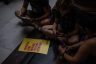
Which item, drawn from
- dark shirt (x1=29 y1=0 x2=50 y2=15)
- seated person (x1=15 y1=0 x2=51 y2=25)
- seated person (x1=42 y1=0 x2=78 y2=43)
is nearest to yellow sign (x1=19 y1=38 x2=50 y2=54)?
seated person (x1=42 y1=0 x2=78 y2=43)

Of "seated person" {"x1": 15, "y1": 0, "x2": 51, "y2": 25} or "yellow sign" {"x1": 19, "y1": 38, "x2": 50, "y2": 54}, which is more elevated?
"seated person" {"x1": 15, "y1": 0, "x2": 51, "y2": 25}

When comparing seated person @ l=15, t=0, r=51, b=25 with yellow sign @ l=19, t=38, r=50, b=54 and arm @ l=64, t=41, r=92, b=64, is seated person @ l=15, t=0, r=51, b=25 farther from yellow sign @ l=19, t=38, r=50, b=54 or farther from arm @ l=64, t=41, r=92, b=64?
arm @ l=64, t=41, r=92, b=64

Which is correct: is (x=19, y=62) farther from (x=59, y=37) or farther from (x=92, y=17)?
(x=92, y=17)

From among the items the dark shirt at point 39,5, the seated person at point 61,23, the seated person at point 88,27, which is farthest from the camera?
the dark shirt at point 39,5

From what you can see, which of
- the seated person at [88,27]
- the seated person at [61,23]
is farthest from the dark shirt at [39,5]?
the seated person at [88,27]

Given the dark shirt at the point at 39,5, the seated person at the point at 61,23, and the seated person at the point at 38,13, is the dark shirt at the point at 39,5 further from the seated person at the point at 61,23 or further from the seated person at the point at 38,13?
the seated person at the point at 61,23

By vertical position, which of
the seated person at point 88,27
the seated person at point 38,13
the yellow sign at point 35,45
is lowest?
the yellow sign at point 35,45

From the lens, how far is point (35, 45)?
4.71ft

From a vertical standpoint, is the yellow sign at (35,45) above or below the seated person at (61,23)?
below

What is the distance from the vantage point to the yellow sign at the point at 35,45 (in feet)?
4.57

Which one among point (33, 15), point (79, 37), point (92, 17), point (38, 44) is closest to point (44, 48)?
point (38, 44)

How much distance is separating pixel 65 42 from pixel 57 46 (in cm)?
10

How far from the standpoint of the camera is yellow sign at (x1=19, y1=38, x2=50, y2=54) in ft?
4.57

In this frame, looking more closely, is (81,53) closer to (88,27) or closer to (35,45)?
(88,27)
